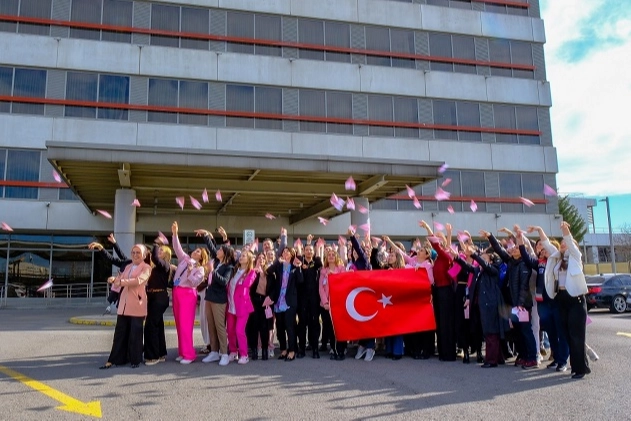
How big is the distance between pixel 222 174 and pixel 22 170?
12508 mm

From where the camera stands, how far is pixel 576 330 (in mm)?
6727

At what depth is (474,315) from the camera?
796 cm

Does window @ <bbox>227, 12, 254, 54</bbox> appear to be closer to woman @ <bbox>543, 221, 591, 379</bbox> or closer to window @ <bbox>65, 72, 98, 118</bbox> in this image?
window @ <bbox>65, 72, 98, 118</bbox>

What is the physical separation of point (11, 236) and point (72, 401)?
849 inches

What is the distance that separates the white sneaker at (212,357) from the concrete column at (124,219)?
996 cm

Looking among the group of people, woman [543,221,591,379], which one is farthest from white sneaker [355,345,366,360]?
woman [543,221,591,379]

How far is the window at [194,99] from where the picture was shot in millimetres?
24828

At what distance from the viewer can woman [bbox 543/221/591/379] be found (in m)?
6.71

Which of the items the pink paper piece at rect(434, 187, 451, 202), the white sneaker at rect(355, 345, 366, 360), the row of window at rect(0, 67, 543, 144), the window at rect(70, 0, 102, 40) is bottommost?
the white sneaker at rect(355, 345, 366, 360)

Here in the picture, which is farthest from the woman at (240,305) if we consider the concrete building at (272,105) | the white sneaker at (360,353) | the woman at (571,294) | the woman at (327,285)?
the concrete building at (272,105)

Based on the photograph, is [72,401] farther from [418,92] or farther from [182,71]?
[418,92]

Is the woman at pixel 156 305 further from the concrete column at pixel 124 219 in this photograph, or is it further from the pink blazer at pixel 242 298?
the concrete column at pixel 124 219

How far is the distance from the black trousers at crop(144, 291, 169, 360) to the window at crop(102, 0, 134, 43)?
21.0m

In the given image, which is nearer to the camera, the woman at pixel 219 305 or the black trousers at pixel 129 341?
the black trousers at pixel 129 341
